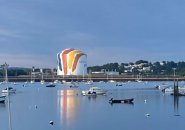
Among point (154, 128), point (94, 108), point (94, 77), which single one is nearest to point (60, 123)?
point (154, 128)

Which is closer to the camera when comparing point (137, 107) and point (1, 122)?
point (1, 122)

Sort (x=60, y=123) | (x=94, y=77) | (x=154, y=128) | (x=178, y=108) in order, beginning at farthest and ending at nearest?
(x=94, y=77), (x=178, y=108), (x=60, y=123), (x=154, y=128)

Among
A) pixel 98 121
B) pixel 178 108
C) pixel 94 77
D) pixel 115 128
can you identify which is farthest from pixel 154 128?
pixel 94 77

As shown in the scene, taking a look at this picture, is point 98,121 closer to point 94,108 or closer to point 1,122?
point 1,122

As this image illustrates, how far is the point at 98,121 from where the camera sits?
129 feet

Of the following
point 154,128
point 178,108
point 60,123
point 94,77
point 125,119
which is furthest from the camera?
point 94,77

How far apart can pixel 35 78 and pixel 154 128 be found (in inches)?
5556

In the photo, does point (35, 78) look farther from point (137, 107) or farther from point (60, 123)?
point (60, 123)

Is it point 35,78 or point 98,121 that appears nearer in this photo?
point 98,121

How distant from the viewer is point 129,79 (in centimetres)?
17562

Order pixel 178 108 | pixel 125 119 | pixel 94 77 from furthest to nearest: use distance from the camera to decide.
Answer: pixel 94 77, pixel 178 108, pixel 125 119

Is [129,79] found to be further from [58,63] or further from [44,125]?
[44,125]

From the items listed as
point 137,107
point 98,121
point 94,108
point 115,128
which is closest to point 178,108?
point 137,107

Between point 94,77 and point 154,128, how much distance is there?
5444 inches
